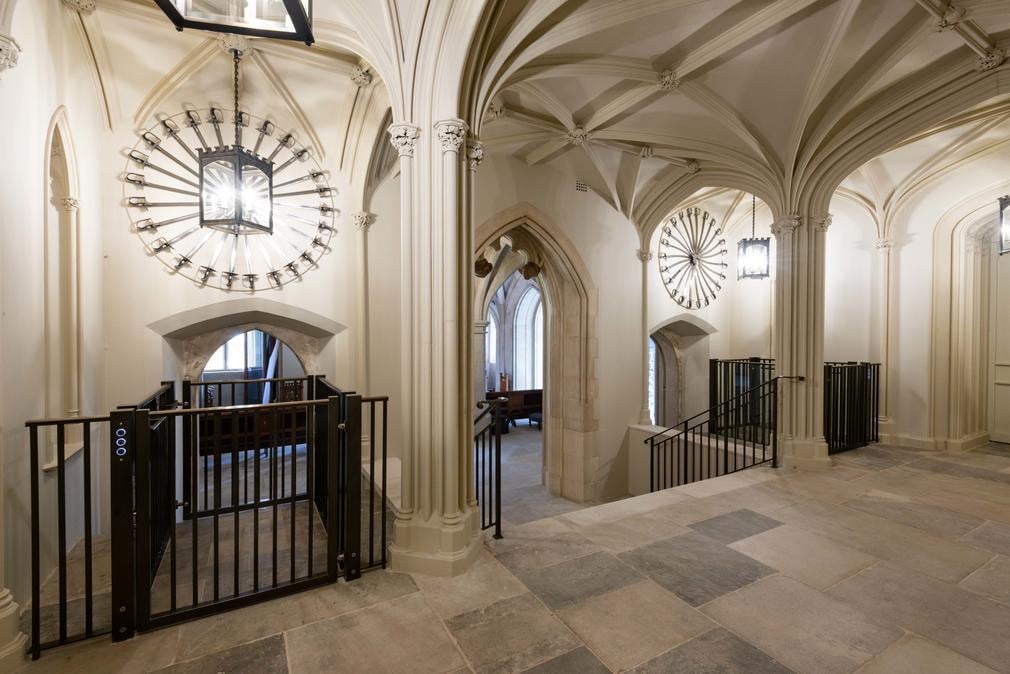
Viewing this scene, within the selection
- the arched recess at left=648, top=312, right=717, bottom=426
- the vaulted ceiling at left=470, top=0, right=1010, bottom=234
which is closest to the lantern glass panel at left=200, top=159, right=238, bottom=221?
the vaulted ceiling at left=470, top=0, right=1010, bottom=234

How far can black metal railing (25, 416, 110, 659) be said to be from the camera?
6.07 ft

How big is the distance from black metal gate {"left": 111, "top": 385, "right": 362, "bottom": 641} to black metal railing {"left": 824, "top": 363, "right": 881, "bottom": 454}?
545 centimetres

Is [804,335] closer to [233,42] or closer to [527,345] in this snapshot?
[233,42]

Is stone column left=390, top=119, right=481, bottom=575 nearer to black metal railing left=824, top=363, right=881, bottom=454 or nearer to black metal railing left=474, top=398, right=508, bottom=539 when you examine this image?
black metal railing left=474, top=398, right=508, bottom=539

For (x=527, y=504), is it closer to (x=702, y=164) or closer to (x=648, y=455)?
(x=648, y=455)

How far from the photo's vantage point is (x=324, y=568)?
8.82ft

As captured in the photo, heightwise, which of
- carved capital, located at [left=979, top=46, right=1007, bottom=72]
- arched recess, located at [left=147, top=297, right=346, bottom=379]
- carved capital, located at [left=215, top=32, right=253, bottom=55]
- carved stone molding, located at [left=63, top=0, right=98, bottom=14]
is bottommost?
arched recess, located at [left=147, top=297, right=346, bottom=379]

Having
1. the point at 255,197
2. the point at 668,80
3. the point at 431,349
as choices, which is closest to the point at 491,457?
the point at 431,349

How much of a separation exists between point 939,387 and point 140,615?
317 inches

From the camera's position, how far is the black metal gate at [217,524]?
2.01 metres

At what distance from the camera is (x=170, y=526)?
2398 millimetres

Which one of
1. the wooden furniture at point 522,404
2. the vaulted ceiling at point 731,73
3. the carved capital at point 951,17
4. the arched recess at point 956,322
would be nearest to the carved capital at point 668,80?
the vaulted ceiling at point 731,73

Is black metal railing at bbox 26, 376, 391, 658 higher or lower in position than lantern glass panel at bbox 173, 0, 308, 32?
lower

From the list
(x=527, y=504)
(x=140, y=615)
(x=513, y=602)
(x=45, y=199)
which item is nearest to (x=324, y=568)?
(x=140, y=615)
